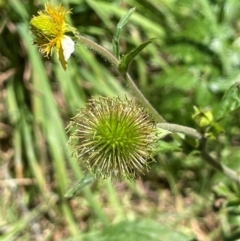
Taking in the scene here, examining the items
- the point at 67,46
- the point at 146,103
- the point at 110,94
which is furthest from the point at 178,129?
the point at 110,94

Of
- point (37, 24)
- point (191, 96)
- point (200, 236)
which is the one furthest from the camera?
point (200, 236)

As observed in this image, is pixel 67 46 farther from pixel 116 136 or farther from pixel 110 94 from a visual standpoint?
pixel 110 94

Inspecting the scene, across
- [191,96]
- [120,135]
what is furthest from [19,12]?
[120,135]

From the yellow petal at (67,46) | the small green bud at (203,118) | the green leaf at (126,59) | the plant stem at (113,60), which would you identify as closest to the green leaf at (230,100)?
the small green bud at (203,118)

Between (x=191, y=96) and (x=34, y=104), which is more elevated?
(x=34, y=104)

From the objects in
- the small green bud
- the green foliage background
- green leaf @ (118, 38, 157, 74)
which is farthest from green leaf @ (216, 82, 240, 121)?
the green foliage background

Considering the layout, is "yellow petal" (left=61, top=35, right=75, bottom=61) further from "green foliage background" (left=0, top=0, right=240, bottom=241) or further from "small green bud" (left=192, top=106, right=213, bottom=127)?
"green foliage background" (left=0, top=0, right=240, bottom=241)

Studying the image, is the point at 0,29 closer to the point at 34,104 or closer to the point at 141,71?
the point at 34,104

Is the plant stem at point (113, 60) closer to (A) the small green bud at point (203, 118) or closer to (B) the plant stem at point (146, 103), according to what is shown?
(B) the plant stem at point (146, 103)
